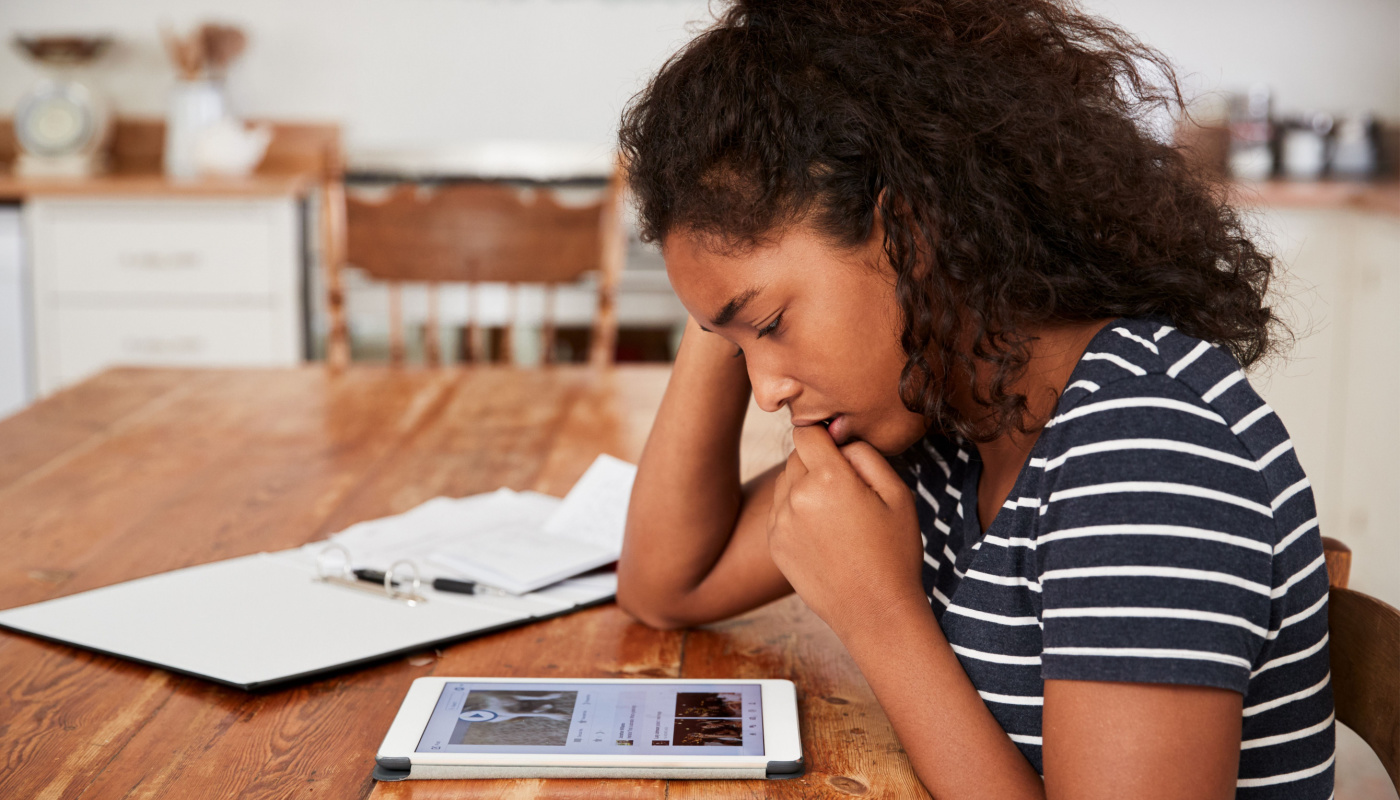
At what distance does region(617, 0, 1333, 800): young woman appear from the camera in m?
0.63

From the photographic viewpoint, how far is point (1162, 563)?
0.62 meters

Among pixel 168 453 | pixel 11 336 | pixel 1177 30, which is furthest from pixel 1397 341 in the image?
pixel 11 336

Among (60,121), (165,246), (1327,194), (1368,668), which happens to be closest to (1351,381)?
(1327,194)

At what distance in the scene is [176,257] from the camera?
3.14 metres

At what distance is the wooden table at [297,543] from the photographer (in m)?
0.75

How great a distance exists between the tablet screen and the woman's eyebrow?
0.81 ft

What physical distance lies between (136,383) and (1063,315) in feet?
4.78

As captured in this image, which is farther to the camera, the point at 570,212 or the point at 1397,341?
the point at 1397,341

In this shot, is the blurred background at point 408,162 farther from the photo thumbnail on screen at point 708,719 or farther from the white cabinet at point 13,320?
the photo thumbnail on screen at point 708,719

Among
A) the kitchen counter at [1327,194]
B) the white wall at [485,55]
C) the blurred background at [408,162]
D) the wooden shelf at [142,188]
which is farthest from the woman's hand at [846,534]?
the white wall at [485,55]

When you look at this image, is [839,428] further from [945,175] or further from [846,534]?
[945,175]

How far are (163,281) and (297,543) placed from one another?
7.46 feet

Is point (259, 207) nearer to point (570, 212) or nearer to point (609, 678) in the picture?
point (570, 212)

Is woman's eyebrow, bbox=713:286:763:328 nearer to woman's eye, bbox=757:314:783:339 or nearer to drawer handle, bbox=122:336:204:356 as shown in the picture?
woman's eye, bbox=757:314:783:339
